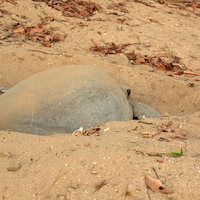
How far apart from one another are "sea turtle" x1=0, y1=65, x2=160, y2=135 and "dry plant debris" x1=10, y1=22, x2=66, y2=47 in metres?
2.07

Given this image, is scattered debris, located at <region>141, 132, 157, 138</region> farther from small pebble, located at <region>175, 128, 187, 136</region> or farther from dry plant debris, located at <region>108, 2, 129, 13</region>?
dry plant debris, located at <region>108, 2, 129, 13</region>

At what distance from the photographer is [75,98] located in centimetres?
292

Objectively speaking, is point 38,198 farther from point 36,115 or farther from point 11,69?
point 11,69

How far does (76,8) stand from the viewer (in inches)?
241

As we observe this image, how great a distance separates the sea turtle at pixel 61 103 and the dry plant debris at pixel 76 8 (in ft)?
10.1

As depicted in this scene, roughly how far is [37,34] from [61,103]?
9.09 ft

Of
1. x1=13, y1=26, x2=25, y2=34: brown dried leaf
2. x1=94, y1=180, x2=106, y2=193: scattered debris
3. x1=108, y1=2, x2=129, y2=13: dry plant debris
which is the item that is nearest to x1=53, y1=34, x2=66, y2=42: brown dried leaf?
x1=13, y1=26, x2=25, y2=34: brown dried leaf

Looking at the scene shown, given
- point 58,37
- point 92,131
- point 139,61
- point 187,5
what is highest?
point 187,5

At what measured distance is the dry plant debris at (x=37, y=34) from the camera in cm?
505

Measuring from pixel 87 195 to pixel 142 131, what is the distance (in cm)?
111

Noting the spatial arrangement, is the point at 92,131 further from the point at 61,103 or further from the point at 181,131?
the point at 181,131

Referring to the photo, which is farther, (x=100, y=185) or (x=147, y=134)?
(x=147, y=134)

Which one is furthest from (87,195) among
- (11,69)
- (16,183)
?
(11,69)

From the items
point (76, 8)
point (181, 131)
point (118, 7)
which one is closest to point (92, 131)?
point (181, 131)
